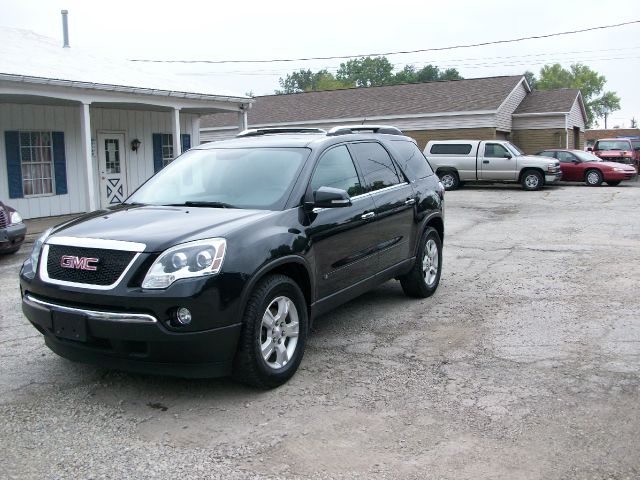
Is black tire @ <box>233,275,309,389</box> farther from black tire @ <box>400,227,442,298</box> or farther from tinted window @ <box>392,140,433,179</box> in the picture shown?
tinted window @ <box>392,140,433,179</box>

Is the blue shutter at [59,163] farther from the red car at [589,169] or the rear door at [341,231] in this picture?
the red car at [589,169]

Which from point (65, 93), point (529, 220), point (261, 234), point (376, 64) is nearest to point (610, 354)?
point (261, 234)

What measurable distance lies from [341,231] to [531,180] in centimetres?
1999

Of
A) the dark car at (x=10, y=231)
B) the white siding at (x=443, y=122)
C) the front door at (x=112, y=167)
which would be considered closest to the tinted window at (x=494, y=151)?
the white siding at (x=443, y=122)

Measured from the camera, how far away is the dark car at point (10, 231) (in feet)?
31.7

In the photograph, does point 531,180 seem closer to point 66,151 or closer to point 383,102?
point 383,102

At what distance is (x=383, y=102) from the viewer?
33156 mm

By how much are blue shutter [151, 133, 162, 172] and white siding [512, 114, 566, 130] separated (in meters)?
19.6

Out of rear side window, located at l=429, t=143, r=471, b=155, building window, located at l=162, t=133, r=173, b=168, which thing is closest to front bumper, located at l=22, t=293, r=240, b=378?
building window, located at l=162, t=133, r=173, b=168

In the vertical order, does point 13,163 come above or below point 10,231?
above

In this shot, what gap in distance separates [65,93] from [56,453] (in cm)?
1152

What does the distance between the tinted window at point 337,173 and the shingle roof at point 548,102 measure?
28.3 meters

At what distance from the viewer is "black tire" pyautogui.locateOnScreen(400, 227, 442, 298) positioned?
6.86 meters

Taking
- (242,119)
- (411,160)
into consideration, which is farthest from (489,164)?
(411,160)
